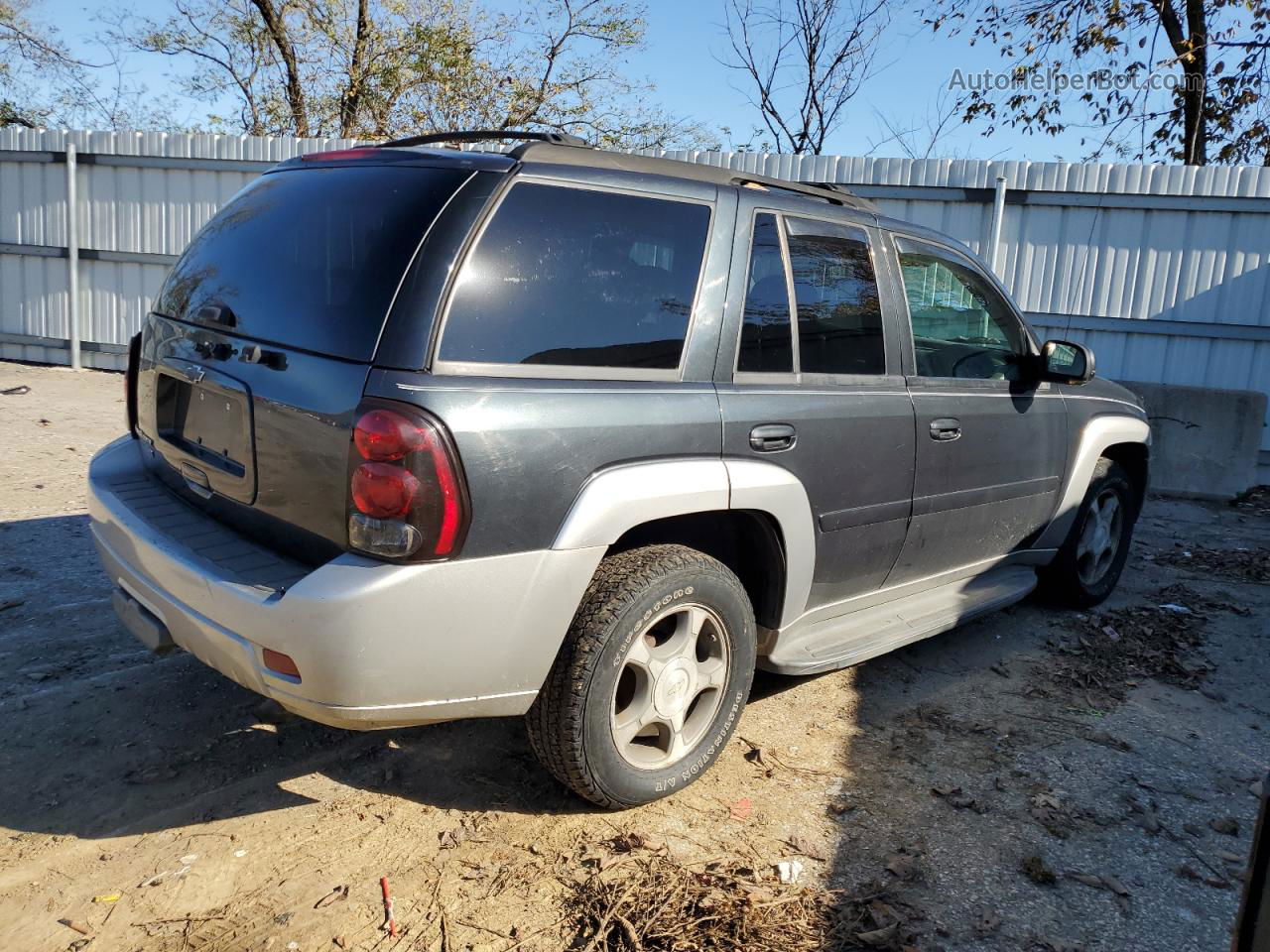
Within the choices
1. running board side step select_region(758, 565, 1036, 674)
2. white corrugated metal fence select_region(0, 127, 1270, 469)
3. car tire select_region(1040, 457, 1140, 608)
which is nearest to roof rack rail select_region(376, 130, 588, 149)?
running board side step select_region(758, 565, 1036, 674)

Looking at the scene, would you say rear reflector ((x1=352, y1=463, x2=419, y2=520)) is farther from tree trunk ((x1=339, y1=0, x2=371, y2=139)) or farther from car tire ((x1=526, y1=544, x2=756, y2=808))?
tree trunk ((x1=339, y1=0, x2=371, y2=139))

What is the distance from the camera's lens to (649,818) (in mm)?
3057

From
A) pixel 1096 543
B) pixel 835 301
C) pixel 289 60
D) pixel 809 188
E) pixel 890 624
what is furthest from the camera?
pixel 289 60

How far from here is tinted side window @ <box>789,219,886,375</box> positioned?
3.41 meters

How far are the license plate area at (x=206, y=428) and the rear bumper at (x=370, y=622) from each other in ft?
0.59

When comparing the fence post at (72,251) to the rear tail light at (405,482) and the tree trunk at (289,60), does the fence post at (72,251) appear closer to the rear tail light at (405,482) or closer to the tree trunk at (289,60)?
the tree trunk at (289,60)

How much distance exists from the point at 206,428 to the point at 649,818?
181 cm

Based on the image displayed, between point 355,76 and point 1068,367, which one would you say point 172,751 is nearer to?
point 1068,367

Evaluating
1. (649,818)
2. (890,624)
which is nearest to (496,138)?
(649,818)

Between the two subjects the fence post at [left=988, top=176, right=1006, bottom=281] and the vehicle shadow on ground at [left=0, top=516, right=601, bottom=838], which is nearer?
the vehicle shadow on ground at [left=0, top=516, right=601, bottom=838]

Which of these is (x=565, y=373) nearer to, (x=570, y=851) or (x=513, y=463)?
(x=513, y=463)

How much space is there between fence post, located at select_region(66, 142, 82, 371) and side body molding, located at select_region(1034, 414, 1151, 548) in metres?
11.6

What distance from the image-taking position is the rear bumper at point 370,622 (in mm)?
2383

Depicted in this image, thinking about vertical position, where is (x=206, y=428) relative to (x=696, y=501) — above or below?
above
